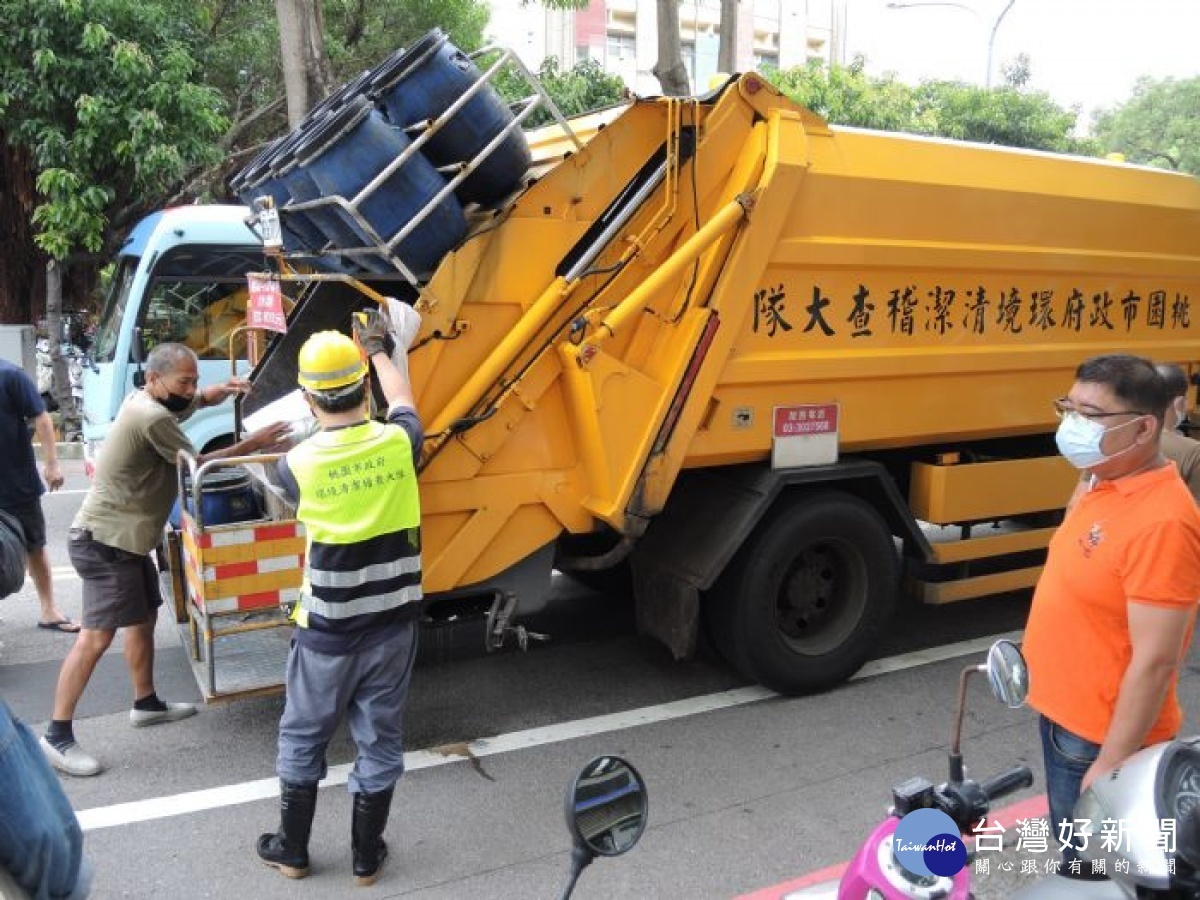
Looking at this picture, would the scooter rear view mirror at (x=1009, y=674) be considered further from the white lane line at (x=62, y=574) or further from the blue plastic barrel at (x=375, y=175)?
the white lane line at (x=62, y=574)

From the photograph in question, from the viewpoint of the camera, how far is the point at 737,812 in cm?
→ 352

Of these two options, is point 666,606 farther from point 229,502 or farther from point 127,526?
point 127,526

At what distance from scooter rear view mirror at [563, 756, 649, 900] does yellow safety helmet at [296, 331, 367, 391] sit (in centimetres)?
162

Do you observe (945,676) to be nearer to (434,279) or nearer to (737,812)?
(737,812)

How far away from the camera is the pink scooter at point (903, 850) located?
5.30 feet

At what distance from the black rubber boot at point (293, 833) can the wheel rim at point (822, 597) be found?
226 centimetres

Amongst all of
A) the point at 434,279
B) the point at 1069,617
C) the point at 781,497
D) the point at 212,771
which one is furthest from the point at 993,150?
the point at 212,771

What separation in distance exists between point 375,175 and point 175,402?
1310 millimetres

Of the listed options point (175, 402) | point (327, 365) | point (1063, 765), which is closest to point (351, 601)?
point (327, 365)

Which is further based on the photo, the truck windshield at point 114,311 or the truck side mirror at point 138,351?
the truck windshield at point 114,311

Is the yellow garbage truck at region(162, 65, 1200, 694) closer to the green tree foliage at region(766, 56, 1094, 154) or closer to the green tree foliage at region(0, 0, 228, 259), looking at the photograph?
the green tree foliage at region(0, 0, 228, 259)

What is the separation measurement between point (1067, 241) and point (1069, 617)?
3.34 m

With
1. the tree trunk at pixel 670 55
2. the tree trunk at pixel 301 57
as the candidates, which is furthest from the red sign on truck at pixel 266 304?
the tree trunk at pixel 670 55

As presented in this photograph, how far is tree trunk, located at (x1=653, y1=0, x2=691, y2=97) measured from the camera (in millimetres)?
9375
